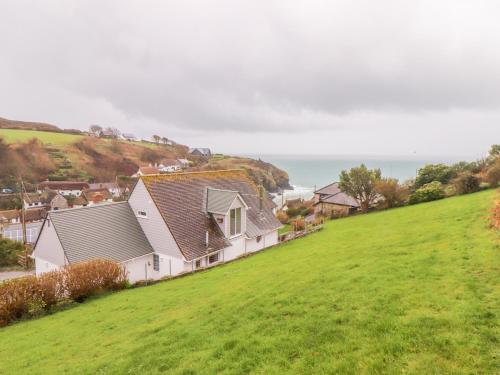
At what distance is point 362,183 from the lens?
42219 mm

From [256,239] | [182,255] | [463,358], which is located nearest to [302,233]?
[256,239]

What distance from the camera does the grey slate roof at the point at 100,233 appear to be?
70.3 ft

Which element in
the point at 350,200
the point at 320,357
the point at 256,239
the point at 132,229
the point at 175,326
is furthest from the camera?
the point at 350,200

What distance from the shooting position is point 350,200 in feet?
163

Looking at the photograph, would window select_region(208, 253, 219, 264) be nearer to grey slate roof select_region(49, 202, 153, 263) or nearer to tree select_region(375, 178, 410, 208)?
grey slate roof select_region(49, 202, 153, 263)

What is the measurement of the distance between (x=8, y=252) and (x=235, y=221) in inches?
1325

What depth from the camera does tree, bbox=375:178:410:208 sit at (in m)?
40.2

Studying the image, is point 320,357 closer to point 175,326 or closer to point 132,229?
point 175,326

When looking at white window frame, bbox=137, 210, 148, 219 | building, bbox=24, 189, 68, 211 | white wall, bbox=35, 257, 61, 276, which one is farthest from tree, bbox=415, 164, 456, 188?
building, bbox=24, 189, 68, 211

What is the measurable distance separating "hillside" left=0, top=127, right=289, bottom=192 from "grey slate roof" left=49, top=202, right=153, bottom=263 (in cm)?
9242

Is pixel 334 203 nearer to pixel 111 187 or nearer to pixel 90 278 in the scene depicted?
pixel 90 278

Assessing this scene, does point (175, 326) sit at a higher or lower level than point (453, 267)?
lower

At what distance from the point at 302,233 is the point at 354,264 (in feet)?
62.6

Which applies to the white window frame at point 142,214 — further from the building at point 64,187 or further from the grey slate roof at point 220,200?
the building at point 64,187
